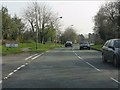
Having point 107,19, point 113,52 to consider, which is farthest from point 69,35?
point 113,52

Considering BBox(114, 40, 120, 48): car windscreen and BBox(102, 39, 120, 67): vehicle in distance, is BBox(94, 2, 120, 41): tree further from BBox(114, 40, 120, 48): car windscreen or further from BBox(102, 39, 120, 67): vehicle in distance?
BBox(114, 40, 120, 48): car windscreen

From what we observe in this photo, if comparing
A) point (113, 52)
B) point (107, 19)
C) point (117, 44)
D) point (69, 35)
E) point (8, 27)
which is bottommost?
point (113, 52)

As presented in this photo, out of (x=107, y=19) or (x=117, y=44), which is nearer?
(x=117, y=44)

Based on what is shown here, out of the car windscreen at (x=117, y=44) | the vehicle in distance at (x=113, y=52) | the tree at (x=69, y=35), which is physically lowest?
the vehicle in distance at (x=113, y=52)

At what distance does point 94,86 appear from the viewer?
456 inches

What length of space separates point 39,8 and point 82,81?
254 feet

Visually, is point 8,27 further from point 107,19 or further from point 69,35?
point 69,35

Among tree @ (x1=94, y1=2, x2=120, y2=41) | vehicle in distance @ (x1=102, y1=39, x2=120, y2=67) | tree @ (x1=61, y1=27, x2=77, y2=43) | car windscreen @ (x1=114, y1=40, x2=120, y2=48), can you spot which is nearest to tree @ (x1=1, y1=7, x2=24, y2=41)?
tree @ (x1=94, y1=2, x2=120, y2=41)

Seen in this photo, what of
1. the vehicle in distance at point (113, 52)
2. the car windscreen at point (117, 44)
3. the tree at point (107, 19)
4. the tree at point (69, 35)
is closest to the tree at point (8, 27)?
the tree at point (107, 19)

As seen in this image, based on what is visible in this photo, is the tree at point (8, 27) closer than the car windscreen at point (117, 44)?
No

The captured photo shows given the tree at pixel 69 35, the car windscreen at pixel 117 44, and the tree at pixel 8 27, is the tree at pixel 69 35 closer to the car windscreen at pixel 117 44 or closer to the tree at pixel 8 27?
the tree at pixel 8 27

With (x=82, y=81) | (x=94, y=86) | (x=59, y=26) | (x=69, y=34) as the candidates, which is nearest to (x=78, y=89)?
(x=94, y=86)

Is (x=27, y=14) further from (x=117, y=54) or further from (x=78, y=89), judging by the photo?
(x=78, y=89)

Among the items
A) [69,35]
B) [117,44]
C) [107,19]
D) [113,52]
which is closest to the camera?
[113,52]
